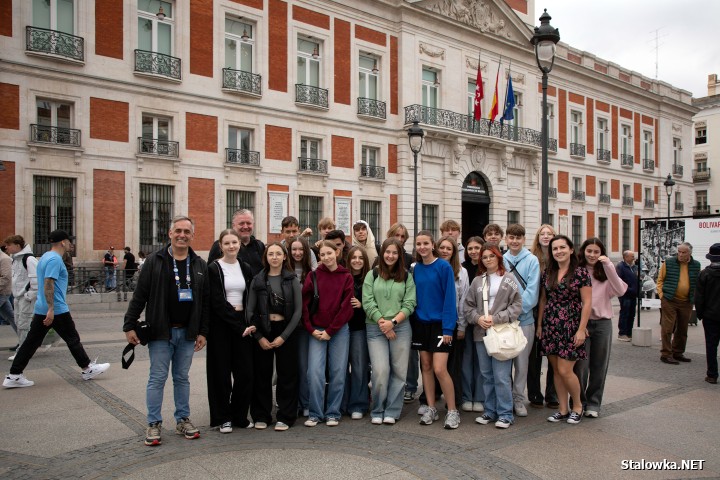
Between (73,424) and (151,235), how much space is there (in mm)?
14196

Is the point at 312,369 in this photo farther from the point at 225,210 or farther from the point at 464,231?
the point at 464,231

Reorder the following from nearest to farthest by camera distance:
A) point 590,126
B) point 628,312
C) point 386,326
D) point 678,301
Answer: point 386,326 → point 678,301 → point 628,312 → point 590,126

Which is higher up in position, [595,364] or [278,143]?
[278,143]

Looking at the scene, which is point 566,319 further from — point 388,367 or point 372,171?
point 372,171

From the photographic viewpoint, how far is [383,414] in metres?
5.80

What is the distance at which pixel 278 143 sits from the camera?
71.1ft

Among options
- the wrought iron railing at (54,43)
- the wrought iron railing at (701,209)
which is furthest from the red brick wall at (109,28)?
the wrought iron railing at (701,209)

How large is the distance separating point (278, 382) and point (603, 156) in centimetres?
3441

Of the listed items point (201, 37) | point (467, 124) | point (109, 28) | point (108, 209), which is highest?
point (201, 37)

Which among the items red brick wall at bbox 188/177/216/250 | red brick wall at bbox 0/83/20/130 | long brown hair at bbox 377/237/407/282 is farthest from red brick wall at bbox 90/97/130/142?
long brown hair at bbox 377/237/407/282

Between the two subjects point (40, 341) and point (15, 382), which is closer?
point (15, 382)

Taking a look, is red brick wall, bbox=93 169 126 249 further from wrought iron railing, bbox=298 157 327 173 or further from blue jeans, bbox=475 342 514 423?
blue jeans, bbox=475 342 514 423

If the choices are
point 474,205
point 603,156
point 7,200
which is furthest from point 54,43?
point 603,156

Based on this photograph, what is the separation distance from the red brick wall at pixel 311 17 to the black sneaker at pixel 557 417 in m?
19.9
